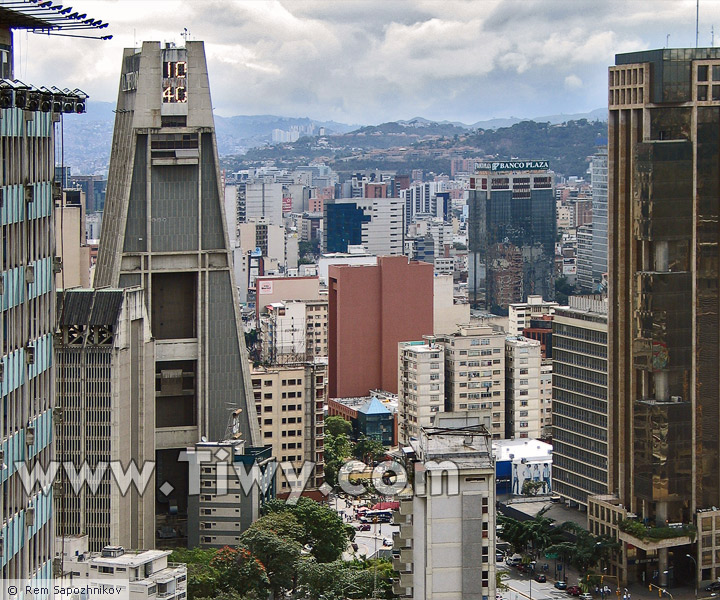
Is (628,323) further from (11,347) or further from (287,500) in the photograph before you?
(11,347)

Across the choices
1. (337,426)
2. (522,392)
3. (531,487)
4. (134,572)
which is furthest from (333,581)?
(337,426)

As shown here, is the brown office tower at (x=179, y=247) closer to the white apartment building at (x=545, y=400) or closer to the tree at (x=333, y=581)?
the tree at (x=333, y=581)

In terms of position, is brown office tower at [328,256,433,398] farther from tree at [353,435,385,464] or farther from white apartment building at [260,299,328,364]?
white apartment building at [260,299,328,364]

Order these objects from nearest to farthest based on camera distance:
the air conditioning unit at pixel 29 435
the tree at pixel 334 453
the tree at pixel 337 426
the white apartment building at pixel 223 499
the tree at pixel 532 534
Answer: the air conditioning unit at pixel 29 435
the white apartment building at pixel 223 499
the tree at pixel 532 534
the tree at pixel 334 453
the tree at pixel 337 426

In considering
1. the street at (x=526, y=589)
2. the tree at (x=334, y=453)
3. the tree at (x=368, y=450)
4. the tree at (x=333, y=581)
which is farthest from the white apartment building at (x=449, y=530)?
the tree at (x=368, y=450)

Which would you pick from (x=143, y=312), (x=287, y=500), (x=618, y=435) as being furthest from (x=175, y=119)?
(x=618, y=435)

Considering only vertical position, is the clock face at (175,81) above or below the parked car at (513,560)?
above

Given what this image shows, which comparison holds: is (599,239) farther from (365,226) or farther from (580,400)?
(580,400)
